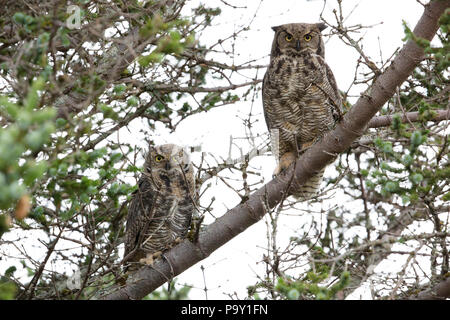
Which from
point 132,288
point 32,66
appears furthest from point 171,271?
Result: point 32,66

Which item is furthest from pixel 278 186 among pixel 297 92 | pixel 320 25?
pixel 320 25

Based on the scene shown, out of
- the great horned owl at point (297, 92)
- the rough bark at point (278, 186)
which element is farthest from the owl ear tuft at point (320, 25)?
the rough bark at point (278, 186)

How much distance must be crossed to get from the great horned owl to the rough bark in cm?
74

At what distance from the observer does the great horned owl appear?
16.2ft

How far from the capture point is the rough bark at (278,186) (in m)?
Result: 3.59

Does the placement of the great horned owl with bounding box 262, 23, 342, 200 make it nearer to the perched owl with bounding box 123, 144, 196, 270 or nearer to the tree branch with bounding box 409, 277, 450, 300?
the perched owl with bounding box 123, 144, 196, 270

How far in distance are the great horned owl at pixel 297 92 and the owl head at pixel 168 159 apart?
860 mm

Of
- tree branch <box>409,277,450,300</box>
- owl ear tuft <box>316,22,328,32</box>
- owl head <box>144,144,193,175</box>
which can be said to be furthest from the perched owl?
tree branch <box>409,277,450,300</box>
